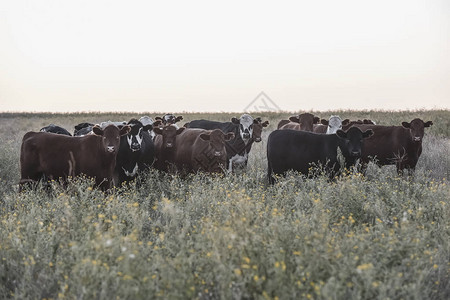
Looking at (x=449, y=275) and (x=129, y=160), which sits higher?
(x=129, y=160)

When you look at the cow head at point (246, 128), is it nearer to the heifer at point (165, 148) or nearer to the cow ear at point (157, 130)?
the heifer at point (165, 148)

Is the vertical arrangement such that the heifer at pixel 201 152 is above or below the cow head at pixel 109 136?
below

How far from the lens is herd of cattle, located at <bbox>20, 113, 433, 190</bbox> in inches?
364

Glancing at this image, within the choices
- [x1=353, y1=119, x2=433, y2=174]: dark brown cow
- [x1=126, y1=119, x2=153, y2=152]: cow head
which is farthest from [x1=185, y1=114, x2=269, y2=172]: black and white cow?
[x1=353, y1=119, x2=433, y2=174]: dark brown cow

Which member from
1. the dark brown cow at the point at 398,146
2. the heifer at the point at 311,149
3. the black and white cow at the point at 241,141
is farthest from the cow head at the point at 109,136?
the dark brown cow at the point at 398,146

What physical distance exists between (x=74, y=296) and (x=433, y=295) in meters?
3.60

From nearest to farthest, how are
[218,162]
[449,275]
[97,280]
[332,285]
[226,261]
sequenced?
[332,285] → [97,280] → [226,261] → [449,275] → [218,162]

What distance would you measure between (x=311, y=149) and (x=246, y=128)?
8.47 ft

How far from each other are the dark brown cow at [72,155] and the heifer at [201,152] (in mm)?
2233

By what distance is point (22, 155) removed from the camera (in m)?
9.53

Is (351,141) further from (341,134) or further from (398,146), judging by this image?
(398,146)

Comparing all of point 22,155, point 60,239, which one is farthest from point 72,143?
point 60,239

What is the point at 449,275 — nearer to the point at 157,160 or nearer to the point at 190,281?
the point at 190,281

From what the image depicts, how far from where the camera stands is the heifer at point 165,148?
11.9 meters
